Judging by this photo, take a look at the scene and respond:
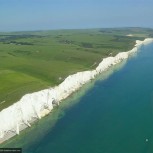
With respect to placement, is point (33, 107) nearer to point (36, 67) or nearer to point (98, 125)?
point (98, 125)

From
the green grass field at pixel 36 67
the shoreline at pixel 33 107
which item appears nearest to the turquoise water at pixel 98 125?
the shoreline at pixel 33 107

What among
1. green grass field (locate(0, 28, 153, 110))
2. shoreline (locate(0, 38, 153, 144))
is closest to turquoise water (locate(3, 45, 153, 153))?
shoreline (locate(0, 38, 153, 144))

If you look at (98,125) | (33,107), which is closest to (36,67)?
(33,107)

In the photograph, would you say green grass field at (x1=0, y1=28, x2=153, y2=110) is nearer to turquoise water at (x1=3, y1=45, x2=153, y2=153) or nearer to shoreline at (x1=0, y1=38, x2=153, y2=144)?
shoreline at (x1=0, y1=38, x2=153, y2=144)

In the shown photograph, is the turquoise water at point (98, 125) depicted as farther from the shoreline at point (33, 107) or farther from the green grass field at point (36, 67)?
the green grass field at point (36, 67)

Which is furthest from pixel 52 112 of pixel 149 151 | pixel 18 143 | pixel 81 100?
pixel 149 151

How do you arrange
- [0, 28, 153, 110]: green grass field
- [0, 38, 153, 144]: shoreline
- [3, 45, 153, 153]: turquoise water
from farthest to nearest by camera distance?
[0, 28, 153, 110]: green grass field
[0, 38, 153, 144]: shoreline
[3, 45, 153, 153]: turquoise water
